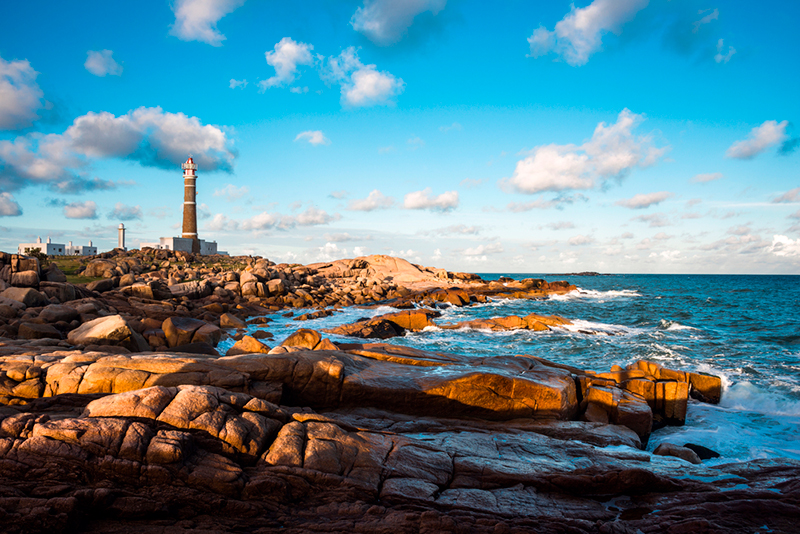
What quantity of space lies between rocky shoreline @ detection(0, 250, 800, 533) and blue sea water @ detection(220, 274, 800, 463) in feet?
6.54

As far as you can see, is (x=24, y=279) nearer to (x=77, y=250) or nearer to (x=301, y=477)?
(x=301, y=477)

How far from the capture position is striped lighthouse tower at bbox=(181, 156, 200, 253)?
69.9 meters

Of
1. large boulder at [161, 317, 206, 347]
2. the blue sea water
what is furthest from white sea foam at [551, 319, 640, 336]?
large boulder at [161, 317, 206, 347]

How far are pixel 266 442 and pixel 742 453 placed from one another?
11.7 meters

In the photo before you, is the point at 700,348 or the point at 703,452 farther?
the point at 700,348

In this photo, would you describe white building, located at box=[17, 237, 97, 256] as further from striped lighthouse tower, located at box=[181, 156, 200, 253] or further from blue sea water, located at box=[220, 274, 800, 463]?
blue sea water, located at box=[220, 274, 800, 463]

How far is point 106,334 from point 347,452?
36.2 feet

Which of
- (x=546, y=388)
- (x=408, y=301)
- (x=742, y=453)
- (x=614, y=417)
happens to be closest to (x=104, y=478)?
(x=546, y=388)

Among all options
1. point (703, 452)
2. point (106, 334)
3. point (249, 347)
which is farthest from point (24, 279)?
point (703, 452)

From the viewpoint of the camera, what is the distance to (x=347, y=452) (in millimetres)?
6805

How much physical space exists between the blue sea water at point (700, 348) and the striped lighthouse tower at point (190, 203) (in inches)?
1819

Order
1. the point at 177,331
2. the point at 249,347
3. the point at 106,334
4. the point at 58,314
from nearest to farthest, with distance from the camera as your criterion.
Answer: the point at 106,334 < the point at 249,347 < the point at 58,314 < the point at 177,331

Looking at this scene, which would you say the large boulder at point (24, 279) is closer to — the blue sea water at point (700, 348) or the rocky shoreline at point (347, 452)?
the blue sea water at point (700, 348)

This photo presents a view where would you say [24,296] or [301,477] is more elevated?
[24,296]
